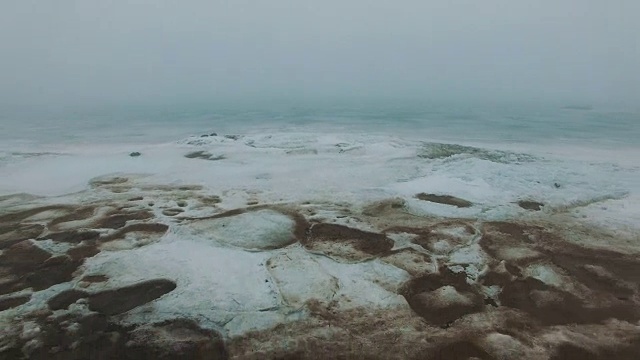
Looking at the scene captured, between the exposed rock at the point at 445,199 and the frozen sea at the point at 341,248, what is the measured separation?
152 mm

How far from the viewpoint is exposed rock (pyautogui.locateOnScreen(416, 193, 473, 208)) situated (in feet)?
62.8

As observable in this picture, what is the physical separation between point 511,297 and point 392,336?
147 inches

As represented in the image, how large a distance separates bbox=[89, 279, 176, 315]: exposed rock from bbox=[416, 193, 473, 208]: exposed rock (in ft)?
39.5

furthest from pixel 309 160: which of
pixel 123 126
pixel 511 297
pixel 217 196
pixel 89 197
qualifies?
pixel 123 126

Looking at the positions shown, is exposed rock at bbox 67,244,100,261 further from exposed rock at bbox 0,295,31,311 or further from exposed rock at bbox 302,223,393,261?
exposed rock at bbox 302,223,393,261

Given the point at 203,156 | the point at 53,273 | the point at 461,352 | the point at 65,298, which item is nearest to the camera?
the point at 461,352

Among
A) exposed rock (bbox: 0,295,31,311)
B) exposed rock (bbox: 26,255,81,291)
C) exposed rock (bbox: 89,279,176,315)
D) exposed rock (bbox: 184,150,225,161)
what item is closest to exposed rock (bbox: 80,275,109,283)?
exposed rock (bbox: 26,255,81,291)

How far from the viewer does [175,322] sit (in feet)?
33.5

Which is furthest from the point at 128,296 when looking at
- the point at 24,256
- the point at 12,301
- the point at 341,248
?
the point at 341,248

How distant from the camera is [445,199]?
19969 mm

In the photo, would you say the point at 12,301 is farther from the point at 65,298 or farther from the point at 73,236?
the point at 73,236

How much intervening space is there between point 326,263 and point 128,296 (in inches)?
215

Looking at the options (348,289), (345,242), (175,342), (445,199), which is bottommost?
(175,342)

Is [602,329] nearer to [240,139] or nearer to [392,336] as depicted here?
[392,336]
